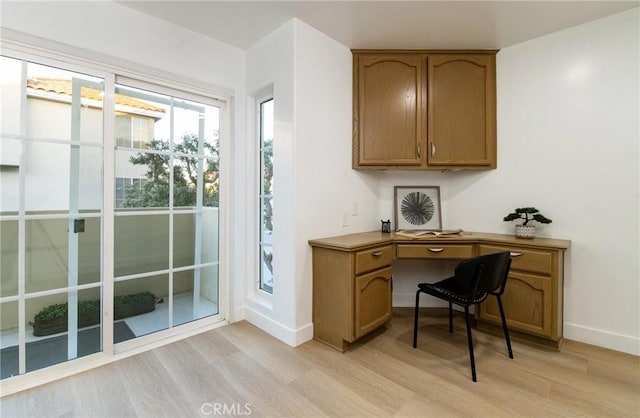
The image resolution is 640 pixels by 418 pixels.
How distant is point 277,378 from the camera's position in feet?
5.79

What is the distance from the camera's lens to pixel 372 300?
2.19 meters

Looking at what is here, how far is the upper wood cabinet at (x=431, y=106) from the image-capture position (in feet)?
8.39

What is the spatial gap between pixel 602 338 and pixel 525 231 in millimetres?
927

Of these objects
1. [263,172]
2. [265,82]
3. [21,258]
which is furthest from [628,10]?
[21,258]

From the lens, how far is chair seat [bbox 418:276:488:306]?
1828 mm

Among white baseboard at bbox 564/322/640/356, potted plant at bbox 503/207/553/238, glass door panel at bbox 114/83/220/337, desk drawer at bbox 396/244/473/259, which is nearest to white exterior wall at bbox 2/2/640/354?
white baseboard at bbox 564/322/640/356

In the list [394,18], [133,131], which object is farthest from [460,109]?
[133,131]

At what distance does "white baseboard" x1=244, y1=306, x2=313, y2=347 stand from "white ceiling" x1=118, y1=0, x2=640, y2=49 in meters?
2.37

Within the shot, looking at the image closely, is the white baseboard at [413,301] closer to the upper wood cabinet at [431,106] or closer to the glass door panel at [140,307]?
the upper wood cabinet at [431,106]

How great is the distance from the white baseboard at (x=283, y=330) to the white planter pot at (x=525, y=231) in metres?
1.88

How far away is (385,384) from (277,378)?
66cm

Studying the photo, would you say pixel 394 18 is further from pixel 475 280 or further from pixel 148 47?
pixel 475 280

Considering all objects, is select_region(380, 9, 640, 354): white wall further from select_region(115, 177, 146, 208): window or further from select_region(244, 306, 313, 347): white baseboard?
select_region(115, 177, 146, 208): window

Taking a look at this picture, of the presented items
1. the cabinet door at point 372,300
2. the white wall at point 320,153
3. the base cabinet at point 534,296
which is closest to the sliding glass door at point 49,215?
the white wall at point 320,153
